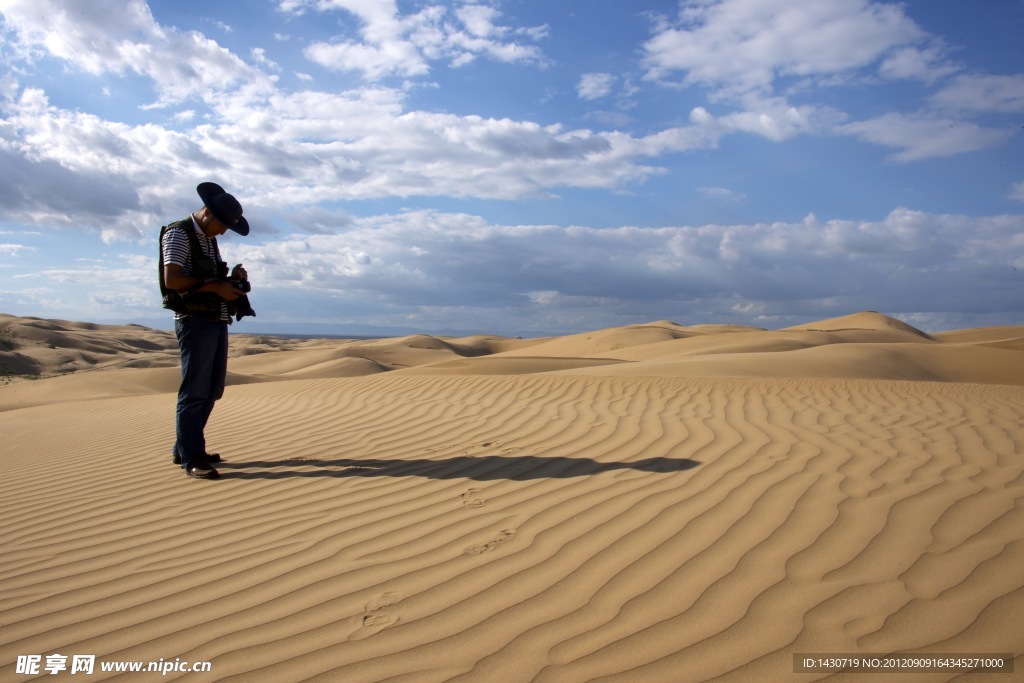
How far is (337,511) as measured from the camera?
396 cm

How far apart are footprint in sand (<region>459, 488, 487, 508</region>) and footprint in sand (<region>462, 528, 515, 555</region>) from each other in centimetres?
48

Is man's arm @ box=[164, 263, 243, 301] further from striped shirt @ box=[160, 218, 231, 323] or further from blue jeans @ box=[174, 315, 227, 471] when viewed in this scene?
blue jeans @ box=[174, 315, 227, 471]

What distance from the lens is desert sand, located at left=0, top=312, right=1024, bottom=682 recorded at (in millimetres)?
2400

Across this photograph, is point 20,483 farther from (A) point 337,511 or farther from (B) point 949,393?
(B) point 949,393

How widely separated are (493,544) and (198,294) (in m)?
3.10

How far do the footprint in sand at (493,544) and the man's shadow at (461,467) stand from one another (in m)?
1.00

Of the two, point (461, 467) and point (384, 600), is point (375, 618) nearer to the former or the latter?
point (384, 600)

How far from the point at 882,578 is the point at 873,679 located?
2.22ft

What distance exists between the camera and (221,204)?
502 cm

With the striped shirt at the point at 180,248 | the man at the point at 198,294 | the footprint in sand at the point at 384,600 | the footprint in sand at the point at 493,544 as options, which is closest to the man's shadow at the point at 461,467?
the man at the point at 198,294

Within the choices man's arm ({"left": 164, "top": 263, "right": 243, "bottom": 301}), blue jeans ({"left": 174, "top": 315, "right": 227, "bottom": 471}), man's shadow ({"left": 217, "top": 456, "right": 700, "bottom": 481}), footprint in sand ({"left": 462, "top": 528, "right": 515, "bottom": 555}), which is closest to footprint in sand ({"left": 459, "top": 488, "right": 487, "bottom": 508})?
man's shadow ({"left": 217, "top": 456, "right": 700, "bottom": 481})

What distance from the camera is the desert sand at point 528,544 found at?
240 cm

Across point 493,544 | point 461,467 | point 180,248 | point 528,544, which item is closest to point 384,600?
point 493,544

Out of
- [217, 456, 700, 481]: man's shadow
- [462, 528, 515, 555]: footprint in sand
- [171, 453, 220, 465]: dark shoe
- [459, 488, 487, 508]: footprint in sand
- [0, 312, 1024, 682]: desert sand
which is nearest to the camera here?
[0, 312, 1024, 682]: desert sand
